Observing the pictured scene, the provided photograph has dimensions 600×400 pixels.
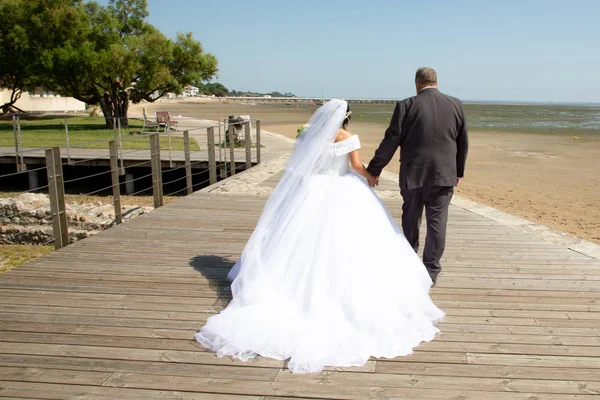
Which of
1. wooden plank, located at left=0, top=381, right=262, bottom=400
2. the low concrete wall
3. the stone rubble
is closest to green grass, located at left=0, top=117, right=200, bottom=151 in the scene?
the stone rubble

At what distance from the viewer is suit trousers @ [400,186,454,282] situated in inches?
168

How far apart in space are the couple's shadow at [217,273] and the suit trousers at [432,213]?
1.60 metres

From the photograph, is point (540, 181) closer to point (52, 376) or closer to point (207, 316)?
point (207, 316)

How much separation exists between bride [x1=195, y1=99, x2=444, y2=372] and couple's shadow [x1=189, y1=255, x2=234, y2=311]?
1.15 feet

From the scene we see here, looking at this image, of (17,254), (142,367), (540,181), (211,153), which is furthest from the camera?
(540,181)

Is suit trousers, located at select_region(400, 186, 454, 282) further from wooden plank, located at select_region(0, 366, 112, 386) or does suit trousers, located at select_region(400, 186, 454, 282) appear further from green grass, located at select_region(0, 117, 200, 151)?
green grass, located at select_region(0, 117, 200, 151)

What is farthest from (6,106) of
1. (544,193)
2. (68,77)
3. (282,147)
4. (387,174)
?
(544,193)

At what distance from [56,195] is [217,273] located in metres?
2.26

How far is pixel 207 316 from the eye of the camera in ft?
12.6

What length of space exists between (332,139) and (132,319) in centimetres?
190

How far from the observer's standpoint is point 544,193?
13.1 meters

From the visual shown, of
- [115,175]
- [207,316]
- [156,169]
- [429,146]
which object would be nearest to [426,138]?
[429,146]

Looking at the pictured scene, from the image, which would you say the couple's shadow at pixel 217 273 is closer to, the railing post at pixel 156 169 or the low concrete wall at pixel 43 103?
the railing post at pixel 156 169

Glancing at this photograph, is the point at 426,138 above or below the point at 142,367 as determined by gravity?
above
